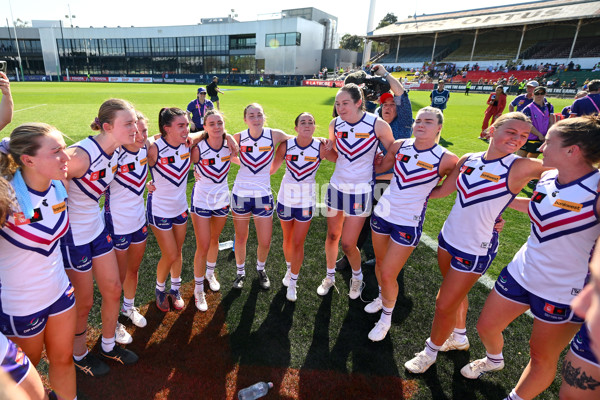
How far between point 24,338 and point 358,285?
3190 mm

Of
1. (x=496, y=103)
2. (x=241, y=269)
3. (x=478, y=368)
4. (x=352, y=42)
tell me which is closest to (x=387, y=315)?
(x=478, y=368)

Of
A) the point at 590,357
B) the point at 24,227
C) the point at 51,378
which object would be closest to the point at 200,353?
the point at 51,378

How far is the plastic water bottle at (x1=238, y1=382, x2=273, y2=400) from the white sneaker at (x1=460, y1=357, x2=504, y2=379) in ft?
5.83

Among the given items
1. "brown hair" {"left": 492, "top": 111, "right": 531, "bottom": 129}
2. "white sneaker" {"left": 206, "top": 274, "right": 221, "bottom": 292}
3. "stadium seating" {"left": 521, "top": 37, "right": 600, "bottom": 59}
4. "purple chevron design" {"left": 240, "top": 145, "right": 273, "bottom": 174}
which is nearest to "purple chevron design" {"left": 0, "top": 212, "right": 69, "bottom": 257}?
"purple chevron design" {"left": 240, "top": 145, "right": 273, "bottom": 174}

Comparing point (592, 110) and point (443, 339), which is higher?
point (592, 110)

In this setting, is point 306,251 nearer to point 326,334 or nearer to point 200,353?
point 326,334

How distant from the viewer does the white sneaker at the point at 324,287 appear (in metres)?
4.08

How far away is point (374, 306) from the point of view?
3.82m

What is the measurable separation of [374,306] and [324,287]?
66 centimetres

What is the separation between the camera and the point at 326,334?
3.44 meters

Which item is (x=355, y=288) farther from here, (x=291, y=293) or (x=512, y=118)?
(x=512, y=118)

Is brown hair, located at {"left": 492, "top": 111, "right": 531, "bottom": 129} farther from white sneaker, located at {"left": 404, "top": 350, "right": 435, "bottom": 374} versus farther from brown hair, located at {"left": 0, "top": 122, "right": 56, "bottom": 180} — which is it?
brown hair, located at {"left": 0, "top": 122, "right": 56, "bottom": 180}

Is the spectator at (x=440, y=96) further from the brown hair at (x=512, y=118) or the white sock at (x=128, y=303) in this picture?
the white sock at (x=128, y=303)

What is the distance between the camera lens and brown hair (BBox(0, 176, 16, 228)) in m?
1.78
